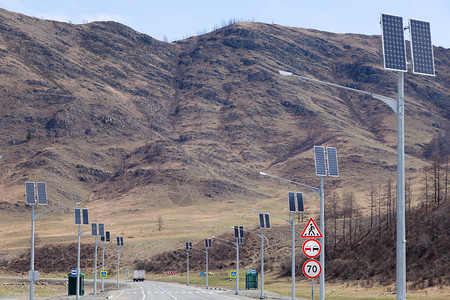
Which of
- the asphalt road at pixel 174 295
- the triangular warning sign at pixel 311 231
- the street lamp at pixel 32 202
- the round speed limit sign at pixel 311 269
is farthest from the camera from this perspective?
the asphalt road at pixel 174 295

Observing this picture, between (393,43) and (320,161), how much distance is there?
12.8 meters

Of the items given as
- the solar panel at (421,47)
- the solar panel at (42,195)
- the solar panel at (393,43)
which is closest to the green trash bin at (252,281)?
the solar panel at (42,195)

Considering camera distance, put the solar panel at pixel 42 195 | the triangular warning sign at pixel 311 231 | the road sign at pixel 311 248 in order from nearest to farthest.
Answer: the road sign at pixel 311 248 → the triangular warning sign at pixel 311 231 → the solar panel at pixel 42 195

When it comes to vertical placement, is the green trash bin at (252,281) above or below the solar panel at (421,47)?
below

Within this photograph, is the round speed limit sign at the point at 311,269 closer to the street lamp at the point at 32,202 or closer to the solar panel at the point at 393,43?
the solar panel at the point at 393,43

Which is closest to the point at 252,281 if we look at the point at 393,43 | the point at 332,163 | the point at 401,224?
the point at 332,163

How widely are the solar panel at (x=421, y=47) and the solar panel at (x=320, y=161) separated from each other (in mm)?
11455

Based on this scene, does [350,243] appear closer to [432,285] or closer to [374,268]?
[374,268]

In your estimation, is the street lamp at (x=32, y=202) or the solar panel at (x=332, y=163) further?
the street lamp at (x=32, y=202)

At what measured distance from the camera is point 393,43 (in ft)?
76.5

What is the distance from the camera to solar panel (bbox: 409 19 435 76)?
23.7 m

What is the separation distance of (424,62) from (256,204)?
16924 centimetres

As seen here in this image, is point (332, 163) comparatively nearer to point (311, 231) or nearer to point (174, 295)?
point (311, 231)

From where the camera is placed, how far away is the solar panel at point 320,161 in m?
34.9
